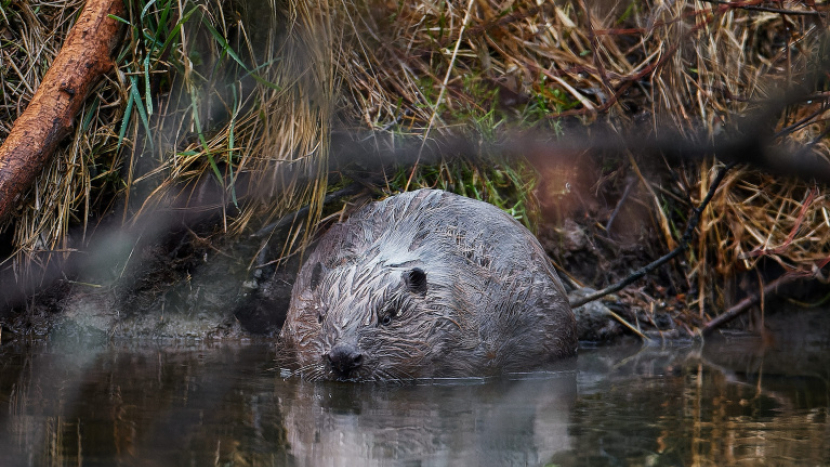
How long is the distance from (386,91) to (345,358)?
286 cm

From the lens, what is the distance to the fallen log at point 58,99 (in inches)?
180

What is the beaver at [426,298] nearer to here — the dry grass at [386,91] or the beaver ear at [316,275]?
the beaver ear at [316,275]

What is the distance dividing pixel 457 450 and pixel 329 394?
1.17 m

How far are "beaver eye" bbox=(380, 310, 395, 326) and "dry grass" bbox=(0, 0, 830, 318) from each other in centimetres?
147

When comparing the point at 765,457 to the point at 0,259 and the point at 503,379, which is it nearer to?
the point at 503,379

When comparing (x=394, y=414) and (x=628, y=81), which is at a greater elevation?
(x=628, y=81)

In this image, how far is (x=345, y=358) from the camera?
399 cm

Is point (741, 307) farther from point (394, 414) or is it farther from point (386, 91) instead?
point (394, 414)

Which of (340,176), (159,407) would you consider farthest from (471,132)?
(159,407)

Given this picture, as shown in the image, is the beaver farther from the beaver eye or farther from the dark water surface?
the dark water surface

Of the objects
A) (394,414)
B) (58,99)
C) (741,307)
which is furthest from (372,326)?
(741,307)

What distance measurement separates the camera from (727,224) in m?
6.59

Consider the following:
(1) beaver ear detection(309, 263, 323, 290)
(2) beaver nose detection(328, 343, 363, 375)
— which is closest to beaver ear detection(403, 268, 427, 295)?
(2) beaver nose detection(328, 343, 363, 375)

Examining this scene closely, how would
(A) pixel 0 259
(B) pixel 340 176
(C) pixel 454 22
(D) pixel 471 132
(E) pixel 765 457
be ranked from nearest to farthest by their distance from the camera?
(E) pixel 765 457 → (A) pixel 0 259 → (B) pixel 340 176 → (D) pixel 471 132 → (C) pixel 454 22
